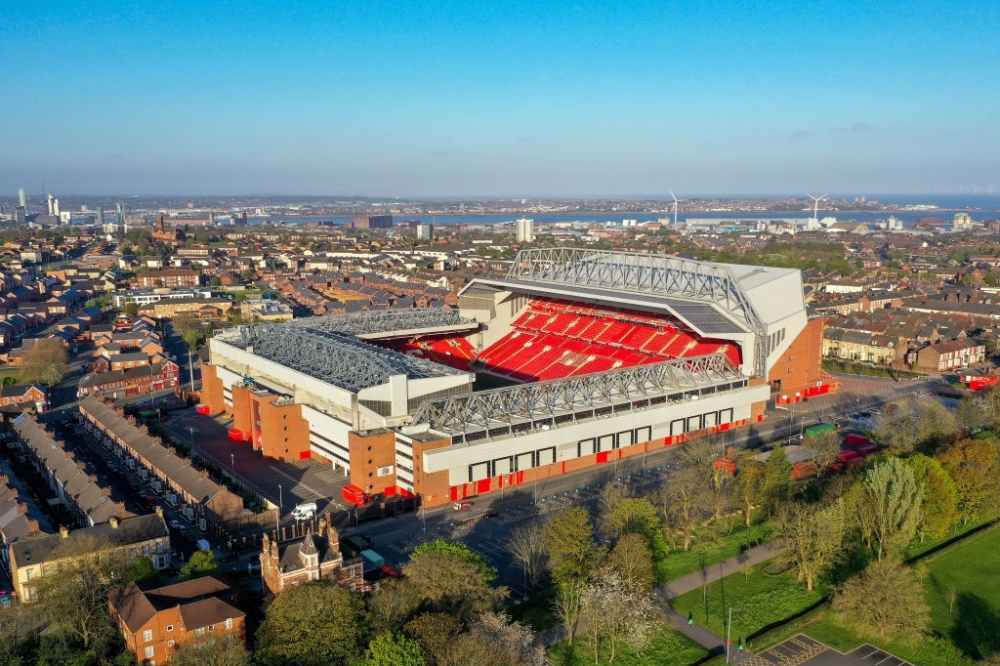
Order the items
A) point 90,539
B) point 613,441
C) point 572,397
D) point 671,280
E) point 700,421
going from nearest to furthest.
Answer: point 90,539 < point 572,397 < point 613,441 < point 700,421 < point 671,280

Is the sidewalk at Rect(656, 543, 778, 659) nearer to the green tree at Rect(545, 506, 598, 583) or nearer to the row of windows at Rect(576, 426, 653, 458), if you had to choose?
Answer: the green tree at Rect(545, 506, 598, 583)

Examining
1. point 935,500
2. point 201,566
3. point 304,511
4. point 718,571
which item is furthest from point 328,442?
point 935,500

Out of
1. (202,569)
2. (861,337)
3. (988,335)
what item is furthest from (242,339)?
(988,335)

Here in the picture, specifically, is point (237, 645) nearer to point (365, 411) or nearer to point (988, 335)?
point (365, 411)

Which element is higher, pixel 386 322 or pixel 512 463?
pixel 386 322

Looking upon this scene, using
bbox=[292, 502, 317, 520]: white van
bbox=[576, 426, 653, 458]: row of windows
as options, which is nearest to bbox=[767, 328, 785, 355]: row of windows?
bbox=[576, 426, 653, 458]: row of windows

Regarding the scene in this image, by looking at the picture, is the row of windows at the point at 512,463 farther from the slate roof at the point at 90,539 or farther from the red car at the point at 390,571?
the slate roof at the point at 90,539

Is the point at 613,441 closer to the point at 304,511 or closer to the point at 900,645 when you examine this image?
the point at 304,511
